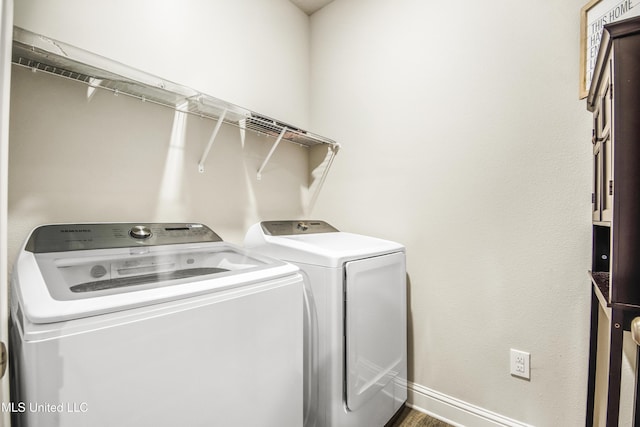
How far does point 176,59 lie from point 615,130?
1889 mm

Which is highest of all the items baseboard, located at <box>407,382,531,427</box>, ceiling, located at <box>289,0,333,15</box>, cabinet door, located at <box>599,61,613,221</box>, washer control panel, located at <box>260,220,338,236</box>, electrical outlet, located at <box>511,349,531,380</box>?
ceiling, located at <box>289,0,333,15</box>

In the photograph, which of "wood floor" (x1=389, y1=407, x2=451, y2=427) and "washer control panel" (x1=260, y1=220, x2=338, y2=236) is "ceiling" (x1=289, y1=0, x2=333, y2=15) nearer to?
"washer control panel" (x1=260, y1=220, x2=338, y2=236)

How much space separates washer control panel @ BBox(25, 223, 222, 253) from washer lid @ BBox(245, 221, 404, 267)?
27cm

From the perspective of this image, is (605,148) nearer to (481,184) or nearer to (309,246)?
(481,184)

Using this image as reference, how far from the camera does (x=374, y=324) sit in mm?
1545

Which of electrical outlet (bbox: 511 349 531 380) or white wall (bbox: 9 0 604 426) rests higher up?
white wall (bbox: 9 0 604 426)

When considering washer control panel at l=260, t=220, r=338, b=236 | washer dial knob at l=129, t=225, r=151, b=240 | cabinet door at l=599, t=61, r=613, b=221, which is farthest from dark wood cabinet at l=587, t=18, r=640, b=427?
washer dial knob at l=129, t=225, r=151, b=240

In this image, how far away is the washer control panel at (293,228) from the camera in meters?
1.78

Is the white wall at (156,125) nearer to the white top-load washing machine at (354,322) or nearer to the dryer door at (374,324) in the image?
the white top-load washing machine at (354,322)

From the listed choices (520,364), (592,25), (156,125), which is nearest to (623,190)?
(592,25)

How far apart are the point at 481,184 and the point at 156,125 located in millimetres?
1792

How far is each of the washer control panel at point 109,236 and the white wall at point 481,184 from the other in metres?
1.17

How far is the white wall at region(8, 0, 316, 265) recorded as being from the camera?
1.23m

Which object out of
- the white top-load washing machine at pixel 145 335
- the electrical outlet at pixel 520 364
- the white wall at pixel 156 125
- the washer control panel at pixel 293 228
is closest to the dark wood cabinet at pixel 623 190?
the electrical outlet at pixel 520 364
